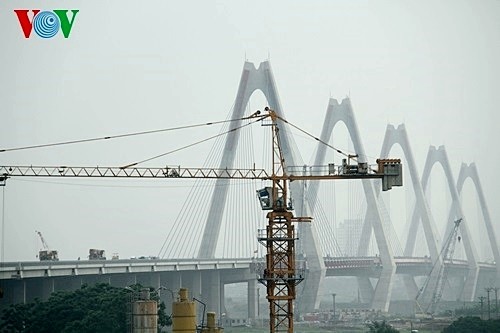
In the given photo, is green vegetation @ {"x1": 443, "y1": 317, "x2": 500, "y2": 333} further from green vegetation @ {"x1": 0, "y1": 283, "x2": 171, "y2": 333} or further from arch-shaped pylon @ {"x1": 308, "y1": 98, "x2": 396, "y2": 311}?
arch-shaped pylon @ {"x1": 308, "y1": 98, "x2": 396, "y2": 311}

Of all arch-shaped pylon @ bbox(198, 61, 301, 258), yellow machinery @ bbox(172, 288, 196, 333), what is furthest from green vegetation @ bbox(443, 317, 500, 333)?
yellow machinery @ bbox(172, 288, 196, 333)

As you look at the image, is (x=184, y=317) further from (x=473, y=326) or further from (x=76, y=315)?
(x=473, y=326)

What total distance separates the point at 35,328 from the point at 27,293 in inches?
1199

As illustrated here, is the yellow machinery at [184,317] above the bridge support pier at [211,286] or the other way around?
the other way around

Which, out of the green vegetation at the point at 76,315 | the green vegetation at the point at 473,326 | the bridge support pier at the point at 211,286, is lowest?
the green vegetation at the point at 473,326

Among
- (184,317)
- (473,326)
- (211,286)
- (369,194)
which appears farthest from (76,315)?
(369,194)

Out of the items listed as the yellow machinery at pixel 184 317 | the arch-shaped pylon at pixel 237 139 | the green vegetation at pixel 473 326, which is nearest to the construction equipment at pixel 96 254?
the arch-shaped pylon at pixel 237 139

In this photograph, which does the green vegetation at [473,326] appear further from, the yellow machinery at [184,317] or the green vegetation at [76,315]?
the yellow machinery at [184,317]

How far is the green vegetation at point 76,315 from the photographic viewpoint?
101062 mm

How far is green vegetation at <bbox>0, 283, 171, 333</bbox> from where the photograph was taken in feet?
332

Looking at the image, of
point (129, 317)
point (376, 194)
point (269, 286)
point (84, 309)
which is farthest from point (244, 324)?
point (269, 286)

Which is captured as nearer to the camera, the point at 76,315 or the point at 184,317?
the point at 184,317

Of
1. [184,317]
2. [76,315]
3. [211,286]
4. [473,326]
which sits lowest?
[473,326]

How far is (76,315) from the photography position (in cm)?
10600
